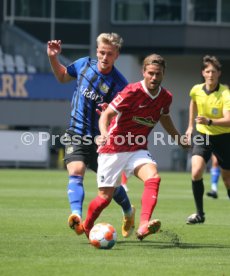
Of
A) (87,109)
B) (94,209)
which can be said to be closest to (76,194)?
(94,209)

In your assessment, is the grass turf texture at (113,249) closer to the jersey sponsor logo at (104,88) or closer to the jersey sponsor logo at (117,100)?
the jersey sponsor logo at (117,100)

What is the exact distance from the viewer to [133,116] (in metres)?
9.62

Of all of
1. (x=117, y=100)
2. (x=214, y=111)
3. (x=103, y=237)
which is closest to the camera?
(x=103, y=237)

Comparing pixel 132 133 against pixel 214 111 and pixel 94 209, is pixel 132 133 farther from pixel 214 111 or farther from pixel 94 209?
pixel 214 111

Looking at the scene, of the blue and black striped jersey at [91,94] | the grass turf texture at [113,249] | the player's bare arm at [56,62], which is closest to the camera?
the grass turf texture at [113,249]

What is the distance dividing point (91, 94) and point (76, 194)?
108 cm

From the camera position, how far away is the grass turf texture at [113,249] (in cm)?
769

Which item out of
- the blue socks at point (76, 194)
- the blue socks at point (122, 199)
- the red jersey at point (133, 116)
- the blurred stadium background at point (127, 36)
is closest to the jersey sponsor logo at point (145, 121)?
the red jersey at point (133, 116)

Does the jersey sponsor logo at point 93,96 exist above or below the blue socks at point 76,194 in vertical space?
above

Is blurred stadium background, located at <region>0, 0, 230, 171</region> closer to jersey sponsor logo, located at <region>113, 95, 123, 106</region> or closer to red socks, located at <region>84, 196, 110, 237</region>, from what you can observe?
red socks, located at <region>84, 196, 110, 237</region>

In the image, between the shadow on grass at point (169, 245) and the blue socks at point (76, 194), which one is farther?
the blue socks at point (76, 194)

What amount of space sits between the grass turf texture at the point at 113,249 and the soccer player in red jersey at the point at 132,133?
594 millimetres

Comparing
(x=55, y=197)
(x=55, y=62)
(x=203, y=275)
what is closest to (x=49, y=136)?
A: (x=55, y=197)

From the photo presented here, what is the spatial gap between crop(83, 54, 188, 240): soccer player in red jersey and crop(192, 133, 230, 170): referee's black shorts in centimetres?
312
